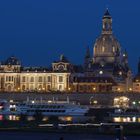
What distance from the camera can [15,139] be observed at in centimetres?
5159

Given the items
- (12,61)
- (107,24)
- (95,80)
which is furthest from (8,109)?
(107,24)

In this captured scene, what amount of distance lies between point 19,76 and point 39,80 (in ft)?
9.49

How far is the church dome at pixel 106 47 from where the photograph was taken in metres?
135

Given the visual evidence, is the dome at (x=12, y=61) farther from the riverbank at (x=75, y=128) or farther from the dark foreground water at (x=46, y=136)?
the dark foreground water at (x=46, y=136)

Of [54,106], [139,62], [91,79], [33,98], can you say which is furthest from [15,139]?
[139,62]

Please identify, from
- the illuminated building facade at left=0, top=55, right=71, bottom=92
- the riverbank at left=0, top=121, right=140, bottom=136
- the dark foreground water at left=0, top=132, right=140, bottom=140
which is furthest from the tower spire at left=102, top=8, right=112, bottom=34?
the dark foreground water at left=0, top=132, right=140, bottom=140

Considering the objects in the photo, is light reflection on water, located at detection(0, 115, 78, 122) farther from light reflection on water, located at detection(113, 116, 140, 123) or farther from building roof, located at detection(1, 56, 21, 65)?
building roof, located at detection(1, 56, 21, 65)

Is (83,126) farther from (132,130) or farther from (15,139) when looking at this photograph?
(15,139)

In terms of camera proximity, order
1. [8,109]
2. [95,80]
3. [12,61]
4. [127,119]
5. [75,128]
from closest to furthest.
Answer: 1. [75,128]
2. [127,119]
3. [8,109]
4. [95,80]
5. [12,61]

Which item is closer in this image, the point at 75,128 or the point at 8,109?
the point at 75,128

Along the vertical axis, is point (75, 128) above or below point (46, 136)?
above

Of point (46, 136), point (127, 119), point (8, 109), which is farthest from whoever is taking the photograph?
point (8, 109)

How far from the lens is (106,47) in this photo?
135 metres

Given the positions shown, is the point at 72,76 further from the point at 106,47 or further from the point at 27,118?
the point at 27,118
